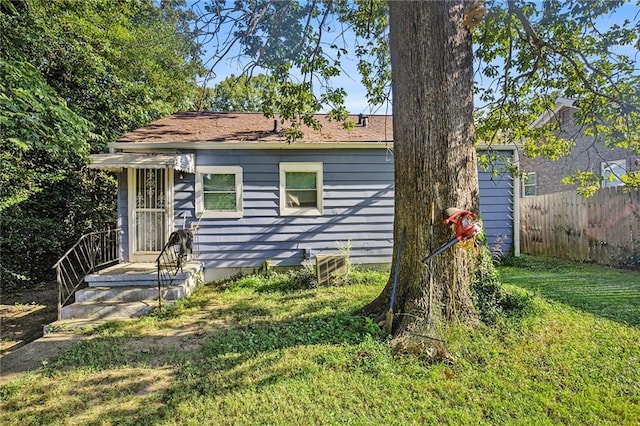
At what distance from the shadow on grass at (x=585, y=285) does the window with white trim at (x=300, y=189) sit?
4.17 meters

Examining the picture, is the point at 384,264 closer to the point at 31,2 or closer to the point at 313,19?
the point at 313,19

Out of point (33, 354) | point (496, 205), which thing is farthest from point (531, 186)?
point (33, 354)

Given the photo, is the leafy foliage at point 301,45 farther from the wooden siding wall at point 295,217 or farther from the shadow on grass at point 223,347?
the shadow on grass at point 223,347

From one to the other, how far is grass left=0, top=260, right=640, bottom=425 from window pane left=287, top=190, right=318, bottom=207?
3474mm

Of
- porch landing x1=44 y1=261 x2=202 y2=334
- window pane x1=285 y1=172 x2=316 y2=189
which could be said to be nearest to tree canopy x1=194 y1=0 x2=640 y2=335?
window pane x1=285 y1=172 x2=316 y2=189

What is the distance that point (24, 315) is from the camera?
580cm

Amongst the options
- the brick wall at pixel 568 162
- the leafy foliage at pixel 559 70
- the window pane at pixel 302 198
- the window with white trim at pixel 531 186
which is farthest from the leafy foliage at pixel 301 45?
the window with white trim at pixel 531 186

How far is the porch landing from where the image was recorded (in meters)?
5.18

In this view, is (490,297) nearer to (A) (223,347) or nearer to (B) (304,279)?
(A) (223,347)

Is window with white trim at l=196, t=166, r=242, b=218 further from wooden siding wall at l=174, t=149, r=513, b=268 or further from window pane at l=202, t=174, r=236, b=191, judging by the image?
wooden siding wall at l=174, t=149, r=513, b=268

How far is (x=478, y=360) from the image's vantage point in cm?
319

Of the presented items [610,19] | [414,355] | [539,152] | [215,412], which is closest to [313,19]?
[610,19]

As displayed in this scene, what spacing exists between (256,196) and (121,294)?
3.18m

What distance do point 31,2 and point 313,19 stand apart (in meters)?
6.47
